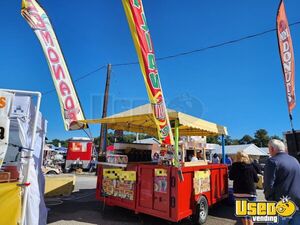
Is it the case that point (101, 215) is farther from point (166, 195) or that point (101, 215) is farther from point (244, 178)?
point (244, 178)

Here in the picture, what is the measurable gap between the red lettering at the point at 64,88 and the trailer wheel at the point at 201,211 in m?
4.69

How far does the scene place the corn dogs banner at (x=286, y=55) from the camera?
6898mm

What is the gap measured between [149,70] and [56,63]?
11.3ft

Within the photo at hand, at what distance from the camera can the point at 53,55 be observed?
24.8ft

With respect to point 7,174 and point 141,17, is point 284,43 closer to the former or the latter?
point 141,17

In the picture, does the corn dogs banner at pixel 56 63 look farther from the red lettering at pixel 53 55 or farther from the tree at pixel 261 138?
the tree at pixel 261 138

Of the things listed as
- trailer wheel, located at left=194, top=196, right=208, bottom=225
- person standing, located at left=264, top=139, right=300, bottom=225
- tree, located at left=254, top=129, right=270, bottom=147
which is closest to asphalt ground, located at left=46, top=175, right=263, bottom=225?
trailer wheel, located at left=194, top=196, right=208, bottom=225

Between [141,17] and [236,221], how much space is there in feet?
18.3

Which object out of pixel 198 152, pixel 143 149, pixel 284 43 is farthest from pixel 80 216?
pixel 284 43

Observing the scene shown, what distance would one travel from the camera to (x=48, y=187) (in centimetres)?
929

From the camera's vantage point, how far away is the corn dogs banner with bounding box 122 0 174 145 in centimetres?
535

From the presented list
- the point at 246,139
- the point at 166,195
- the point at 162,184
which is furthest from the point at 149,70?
the point at 246,139

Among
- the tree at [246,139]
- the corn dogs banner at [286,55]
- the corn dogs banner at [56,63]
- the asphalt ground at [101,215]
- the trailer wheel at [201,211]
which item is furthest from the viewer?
the tree at [246,139]

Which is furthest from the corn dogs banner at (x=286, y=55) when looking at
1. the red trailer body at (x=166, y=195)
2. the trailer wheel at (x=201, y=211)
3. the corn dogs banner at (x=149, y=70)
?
the corn dogs banner at (x=149, y=70)
